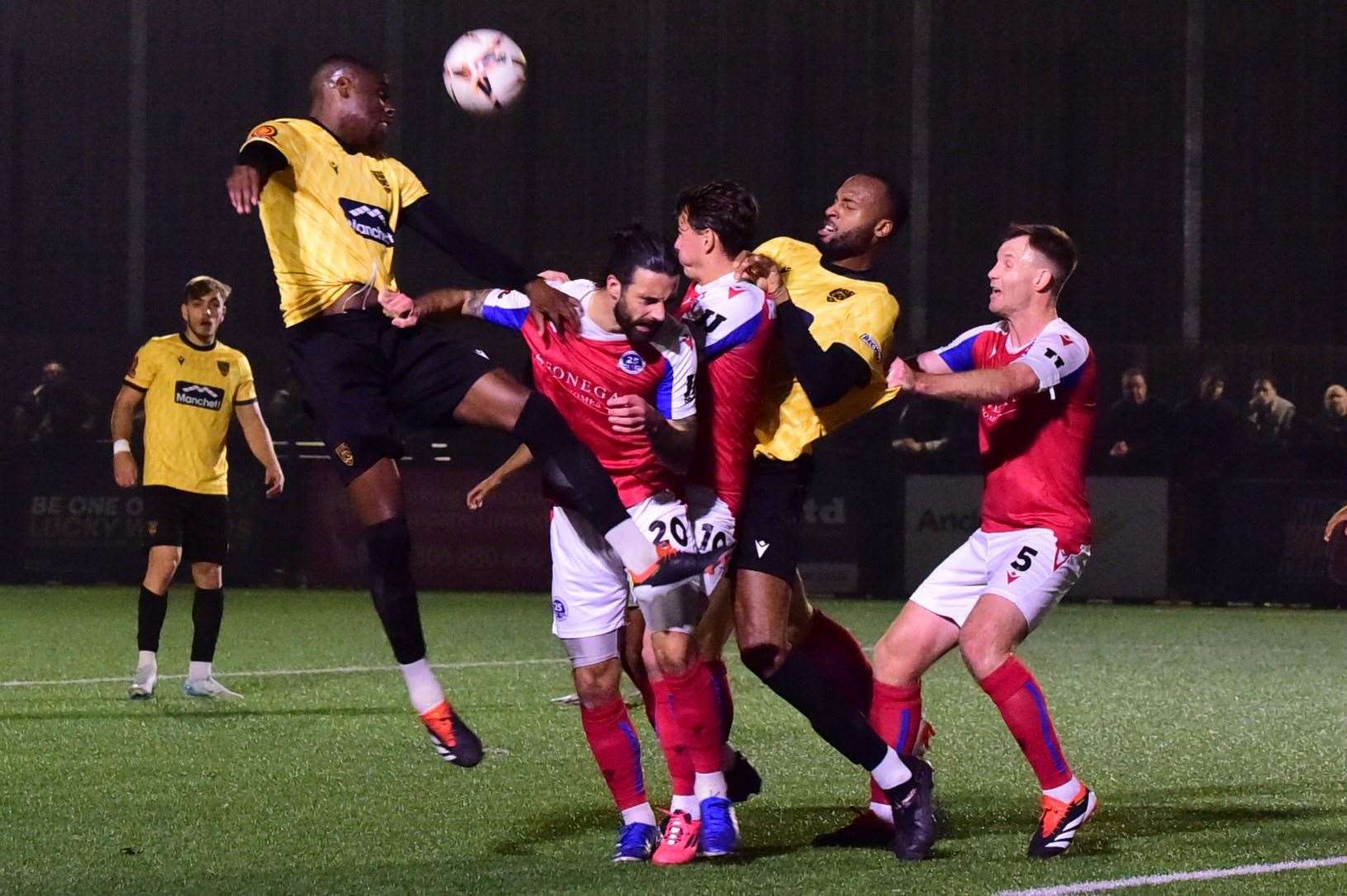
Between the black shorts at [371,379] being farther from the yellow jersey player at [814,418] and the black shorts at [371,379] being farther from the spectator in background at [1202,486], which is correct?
the spectator in background at [1202,486]

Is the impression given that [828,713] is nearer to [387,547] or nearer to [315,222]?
[387,547]

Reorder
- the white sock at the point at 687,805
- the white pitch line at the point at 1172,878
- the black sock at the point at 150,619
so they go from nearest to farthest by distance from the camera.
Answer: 1. the white pitch line at the point at 1172,878
2. the white sock at the point at 687,805
3. the black sock at the point at 150,619

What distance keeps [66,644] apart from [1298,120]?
17.7 meters

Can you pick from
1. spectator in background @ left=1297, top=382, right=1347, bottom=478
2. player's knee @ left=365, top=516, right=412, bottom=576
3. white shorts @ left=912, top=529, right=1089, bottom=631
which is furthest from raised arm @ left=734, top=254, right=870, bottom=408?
spectator in background @ left=1297, top=382, right=1347, bottom=478

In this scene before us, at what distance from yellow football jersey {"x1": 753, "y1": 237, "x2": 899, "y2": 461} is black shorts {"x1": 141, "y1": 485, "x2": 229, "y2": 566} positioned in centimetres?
515

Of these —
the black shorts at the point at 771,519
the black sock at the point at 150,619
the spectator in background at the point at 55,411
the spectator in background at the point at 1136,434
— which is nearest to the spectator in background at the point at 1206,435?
the spectator in background at the point at 1136,434

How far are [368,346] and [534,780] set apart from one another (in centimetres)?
200

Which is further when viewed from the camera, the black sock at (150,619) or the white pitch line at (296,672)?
the white pitch line at (296,672)

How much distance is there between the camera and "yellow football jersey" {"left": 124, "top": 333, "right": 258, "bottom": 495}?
34.2ft

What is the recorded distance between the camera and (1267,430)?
17094mm

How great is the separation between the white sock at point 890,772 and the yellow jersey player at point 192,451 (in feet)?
17.1

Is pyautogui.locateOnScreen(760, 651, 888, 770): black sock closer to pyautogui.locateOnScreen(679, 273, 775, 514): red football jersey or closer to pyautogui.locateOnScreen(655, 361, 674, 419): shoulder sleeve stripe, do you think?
pyautogui.locateOnScreen(679, 273, 775, 514): red football jersey

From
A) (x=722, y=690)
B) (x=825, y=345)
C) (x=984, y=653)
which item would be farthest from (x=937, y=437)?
(x=984, y=653)

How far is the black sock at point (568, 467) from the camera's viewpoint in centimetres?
552
